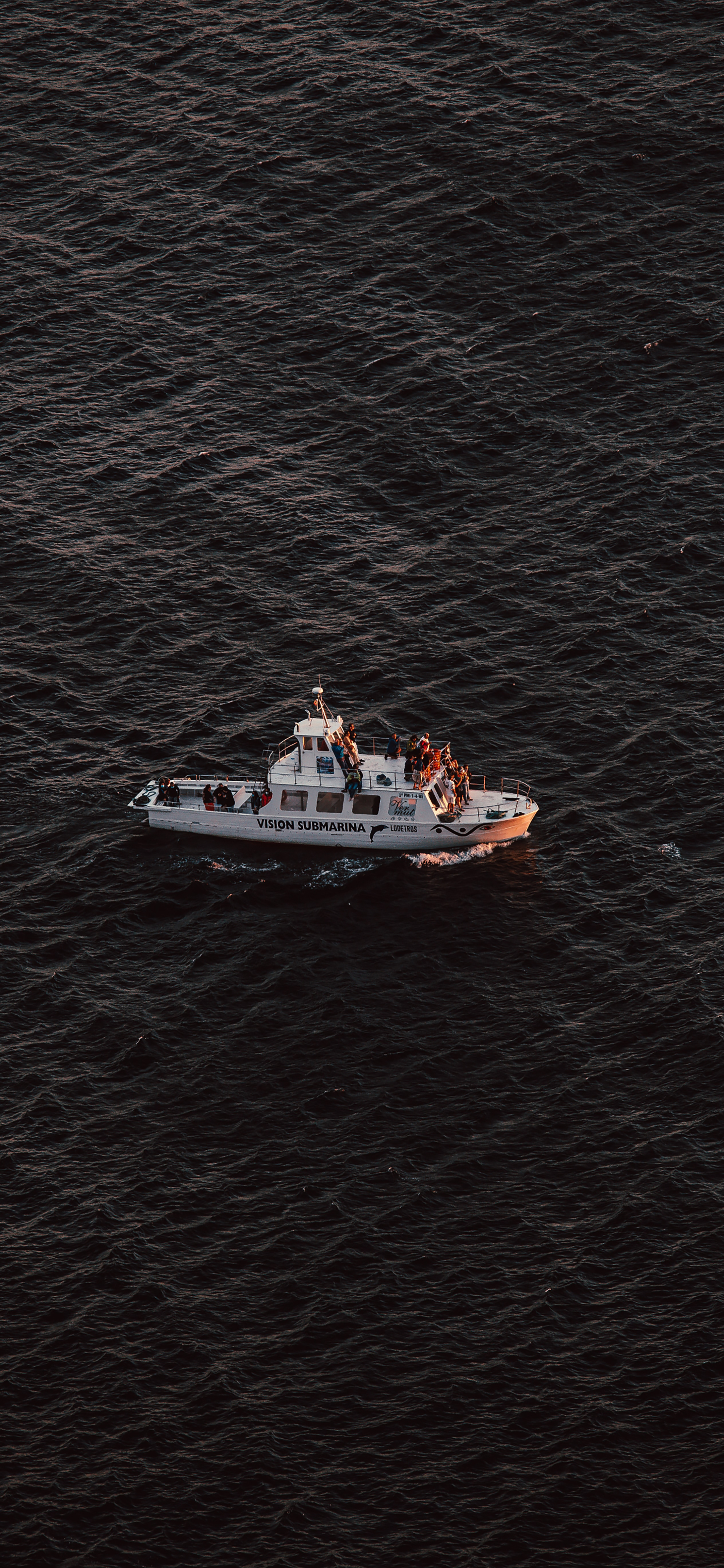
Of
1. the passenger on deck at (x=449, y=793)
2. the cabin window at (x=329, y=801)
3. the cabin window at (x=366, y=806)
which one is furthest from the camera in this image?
the cabin window at (x=329, y=801)

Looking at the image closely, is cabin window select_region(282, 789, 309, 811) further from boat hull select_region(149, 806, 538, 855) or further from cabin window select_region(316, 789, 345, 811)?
cabin window select_region(316, 789, 345, 811)

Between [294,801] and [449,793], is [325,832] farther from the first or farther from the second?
[449,793]

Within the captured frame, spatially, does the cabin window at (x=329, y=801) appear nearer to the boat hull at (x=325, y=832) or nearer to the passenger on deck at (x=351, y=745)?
the boat hull at (x=325, y=832)

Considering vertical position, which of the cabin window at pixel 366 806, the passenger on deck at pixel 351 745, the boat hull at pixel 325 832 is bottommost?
the boat hull at pixel 325 832

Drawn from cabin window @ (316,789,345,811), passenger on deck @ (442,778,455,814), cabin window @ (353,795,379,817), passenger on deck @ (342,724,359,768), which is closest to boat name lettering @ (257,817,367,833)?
cabin window @ (353,795,379,817)

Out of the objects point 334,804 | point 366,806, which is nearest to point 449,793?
point 366,806

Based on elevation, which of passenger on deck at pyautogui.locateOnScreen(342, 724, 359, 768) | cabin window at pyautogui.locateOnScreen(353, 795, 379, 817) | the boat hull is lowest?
the boat hull

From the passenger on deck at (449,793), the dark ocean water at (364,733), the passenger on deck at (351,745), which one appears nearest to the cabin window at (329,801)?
the passenger on deck at (351,745)
